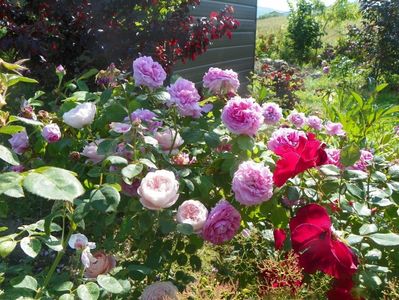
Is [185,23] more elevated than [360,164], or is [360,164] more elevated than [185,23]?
[360,164]

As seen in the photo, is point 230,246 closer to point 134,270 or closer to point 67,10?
point 134,270

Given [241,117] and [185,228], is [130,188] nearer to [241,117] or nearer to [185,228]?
[185,228]

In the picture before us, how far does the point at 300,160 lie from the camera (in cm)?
153

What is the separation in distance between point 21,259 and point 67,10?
189 cm

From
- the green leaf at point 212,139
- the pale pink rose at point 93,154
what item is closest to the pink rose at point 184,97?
the green leaf at point 212,139

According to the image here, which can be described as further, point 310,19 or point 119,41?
point 310,19

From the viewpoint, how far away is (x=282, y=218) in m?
1.72

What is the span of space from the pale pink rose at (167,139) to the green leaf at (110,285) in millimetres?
638

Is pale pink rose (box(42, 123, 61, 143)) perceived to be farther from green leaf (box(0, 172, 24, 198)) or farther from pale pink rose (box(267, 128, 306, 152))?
green leaf (box(0, 172, 24, 198))

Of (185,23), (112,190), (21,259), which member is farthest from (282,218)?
(185,23)

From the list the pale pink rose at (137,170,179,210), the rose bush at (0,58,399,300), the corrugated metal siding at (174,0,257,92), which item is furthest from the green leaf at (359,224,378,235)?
the corrugated metal siding at (174,0,257,92)

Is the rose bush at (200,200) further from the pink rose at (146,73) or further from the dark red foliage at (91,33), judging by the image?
the dark red foliage at (91,33)

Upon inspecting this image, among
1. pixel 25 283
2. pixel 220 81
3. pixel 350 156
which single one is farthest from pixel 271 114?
pixel 25 283

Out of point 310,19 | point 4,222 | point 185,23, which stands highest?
point 185,23
